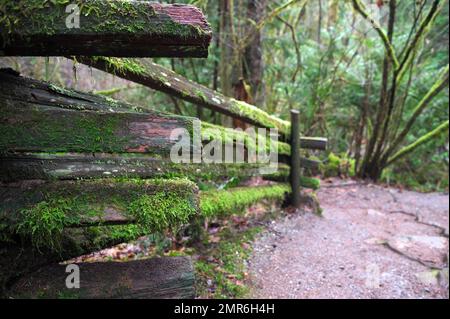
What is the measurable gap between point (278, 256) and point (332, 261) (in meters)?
0.75

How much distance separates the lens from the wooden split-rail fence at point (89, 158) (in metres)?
1.55

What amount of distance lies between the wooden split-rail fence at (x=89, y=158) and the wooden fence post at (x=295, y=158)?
4074 millimetres

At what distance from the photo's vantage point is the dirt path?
4.09 metres

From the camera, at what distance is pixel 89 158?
6.66ft

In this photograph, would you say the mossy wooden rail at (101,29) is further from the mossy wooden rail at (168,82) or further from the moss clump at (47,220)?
the moss clump at (47,220)

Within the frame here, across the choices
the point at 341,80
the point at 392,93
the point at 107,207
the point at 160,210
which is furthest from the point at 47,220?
the point at 341,80

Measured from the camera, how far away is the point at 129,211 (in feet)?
6.24

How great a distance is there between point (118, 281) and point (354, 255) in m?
3.83

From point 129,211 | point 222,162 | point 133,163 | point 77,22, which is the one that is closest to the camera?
point 77,22

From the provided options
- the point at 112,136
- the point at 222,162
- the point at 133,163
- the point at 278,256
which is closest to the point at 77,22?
the point at 112,136

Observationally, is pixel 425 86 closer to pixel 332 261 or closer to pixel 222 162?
pixel 332 261

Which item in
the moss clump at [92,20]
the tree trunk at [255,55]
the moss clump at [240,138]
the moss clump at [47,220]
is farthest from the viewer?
the tree trunk at [255,55]

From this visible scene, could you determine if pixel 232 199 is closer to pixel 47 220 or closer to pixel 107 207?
pixel 107 207

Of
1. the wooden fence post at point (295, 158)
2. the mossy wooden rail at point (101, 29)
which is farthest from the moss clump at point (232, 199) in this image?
the mossy wooden rail at point (101, 29)
